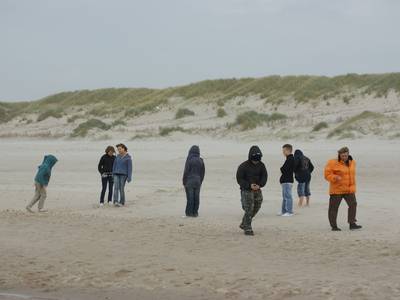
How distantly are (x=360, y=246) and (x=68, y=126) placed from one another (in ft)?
137

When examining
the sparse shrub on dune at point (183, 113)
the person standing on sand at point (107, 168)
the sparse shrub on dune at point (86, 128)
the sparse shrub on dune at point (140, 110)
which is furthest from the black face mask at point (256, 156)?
the sparse shrub on dune at point (140, 110)

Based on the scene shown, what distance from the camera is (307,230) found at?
12.6 meters

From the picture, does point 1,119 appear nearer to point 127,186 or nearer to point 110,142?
point 110,142

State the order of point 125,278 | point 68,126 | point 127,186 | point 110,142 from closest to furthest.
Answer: point 125,278 < point 127,186 < point 110,142 < point 68,126

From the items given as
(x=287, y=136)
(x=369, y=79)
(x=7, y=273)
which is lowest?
(x=7, y=273)

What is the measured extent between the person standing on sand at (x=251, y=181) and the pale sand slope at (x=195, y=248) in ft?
1.32

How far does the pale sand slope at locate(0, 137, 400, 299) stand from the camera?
28.1 ft

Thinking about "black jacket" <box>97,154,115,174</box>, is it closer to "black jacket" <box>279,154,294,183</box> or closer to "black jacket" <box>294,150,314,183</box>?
"black jacket" <box>294,150,314,183</box>

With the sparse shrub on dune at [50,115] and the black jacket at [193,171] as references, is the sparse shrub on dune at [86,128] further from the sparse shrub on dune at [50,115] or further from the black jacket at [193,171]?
the black jacket at [193,171]

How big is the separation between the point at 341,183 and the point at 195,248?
2.92m

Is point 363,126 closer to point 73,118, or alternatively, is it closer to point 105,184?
point 105,184

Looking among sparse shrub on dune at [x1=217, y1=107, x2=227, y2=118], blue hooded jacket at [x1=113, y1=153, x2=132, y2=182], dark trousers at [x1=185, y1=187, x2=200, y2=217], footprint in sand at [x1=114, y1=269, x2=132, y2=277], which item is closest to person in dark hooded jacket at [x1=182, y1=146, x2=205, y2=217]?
dark trousers at [x1=185, y1=187, x2=200, y2=217]

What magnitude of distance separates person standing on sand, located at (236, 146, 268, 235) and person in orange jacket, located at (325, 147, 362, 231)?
3.80ft

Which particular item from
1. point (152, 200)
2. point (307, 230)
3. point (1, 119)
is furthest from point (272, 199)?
point (1, 119)
